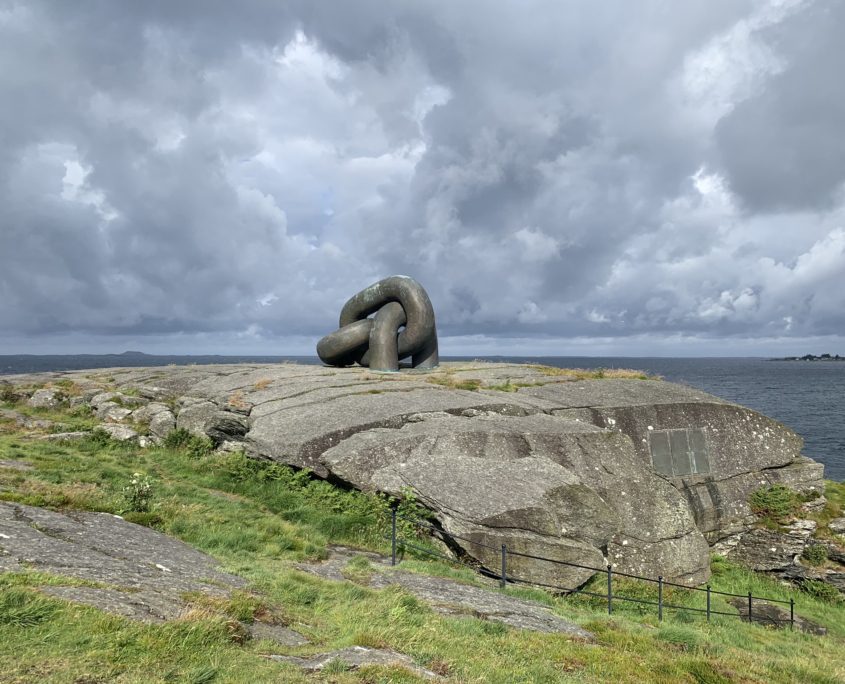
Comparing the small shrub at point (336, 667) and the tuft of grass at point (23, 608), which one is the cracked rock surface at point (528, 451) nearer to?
the small shrub at point (336, 667)

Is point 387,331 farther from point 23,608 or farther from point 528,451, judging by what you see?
point 23,608

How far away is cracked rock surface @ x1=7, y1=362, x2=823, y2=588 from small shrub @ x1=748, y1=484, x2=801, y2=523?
0.87ft

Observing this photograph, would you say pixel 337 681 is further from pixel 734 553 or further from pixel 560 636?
pixel 734 553

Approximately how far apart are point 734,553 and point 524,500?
8200mm

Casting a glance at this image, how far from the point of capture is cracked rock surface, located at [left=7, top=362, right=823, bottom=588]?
10.1 meters

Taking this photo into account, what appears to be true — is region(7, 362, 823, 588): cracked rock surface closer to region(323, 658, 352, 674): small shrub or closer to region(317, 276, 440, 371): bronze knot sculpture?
region(317, 276, 440, 371): bronze knot sculpture

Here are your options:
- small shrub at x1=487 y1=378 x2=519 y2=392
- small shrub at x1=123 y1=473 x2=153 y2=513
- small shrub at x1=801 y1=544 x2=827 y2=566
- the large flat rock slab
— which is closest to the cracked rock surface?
small shrub at x1=487 y1=378 x2=519 y2=392

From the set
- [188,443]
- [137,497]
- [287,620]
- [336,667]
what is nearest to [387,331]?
[188,443]

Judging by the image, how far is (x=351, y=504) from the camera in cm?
1078

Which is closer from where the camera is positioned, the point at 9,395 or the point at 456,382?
the point at 456,382

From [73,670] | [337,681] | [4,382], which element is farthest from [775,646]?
[4,382]

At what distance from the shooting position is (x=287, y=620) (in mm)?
5672

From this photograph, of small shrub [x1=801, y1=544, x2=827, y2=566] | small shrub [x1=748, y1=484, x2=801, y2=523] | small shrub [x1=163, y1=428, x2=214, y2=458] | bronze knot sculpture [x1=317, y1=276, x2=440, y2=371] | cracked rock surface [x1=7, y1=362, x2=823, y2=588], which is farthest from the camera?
bronze knot sculpture [x1=317, y1=276, x2=440, y2=371]

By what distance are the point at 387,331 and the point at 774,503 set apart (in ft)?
44.2
